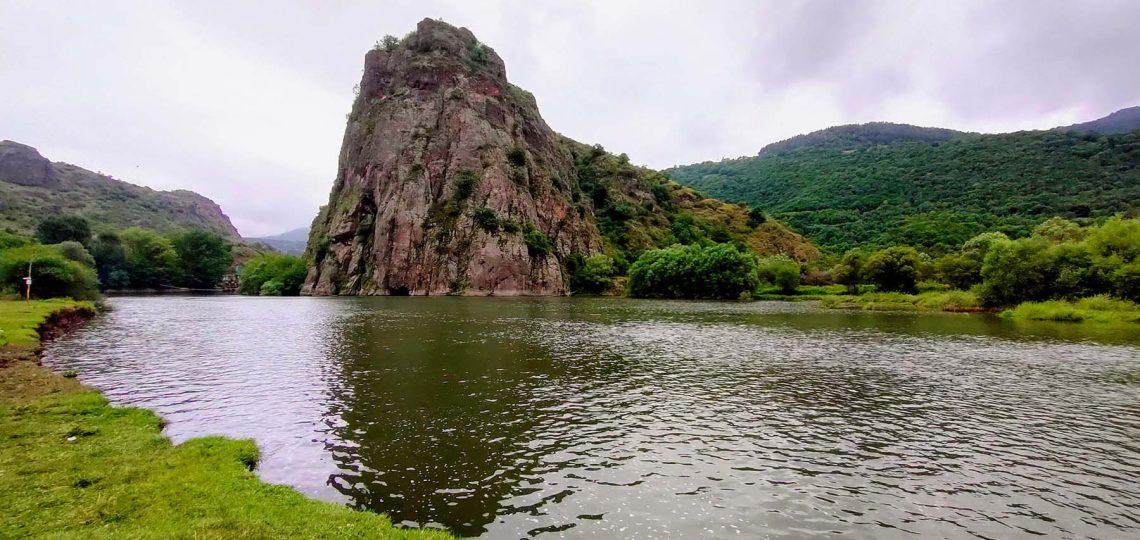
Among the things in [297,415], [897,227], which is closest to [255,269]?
[297,415]

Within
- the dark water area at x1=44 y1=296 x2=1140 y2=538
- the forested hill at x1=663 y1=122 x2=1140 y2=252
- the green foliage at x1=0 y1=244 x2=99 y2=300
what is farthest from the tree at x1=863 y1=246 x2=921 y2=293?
the green foliage at x1=0 y1=244 x2=99 y2=300

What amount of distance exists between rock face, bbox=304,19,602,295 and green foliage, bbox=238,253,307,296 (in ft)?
23.1

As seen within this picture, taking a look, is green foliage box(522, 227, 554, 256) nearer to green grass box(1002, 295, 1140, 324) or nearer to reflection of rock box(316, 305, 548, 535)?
green grass box(1002, 295, 1140, 324)

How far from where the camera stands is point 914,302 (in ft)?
266

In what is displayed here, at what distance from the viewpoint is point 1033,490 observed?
43.3ft

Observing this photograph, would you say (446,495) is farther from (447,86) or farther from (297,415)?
(447,86)

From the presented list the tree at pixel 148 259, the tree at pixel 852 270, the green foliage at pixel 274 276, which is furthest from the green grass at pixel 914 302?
the tree at pixel 148 259

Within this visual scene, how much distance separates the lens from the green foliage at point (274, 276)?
475ft

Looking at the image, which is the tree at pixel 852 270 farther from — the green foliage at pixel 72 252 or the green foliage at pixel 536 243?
the green foliage at pixel 72 252

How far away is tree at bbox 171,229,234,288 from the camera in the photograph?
168 m

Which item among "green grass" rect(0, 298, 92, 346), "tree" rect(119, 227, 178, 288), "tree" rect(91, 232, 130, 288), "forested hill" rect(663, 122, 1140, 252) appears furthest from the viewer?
"tree" rect(119, 227, 178, 288)

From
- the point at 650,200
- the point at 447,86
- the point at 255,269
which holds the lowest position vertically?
the point at 255,269

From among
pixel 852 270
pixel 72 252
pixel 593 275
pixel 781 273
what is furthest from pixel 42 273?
pixel 852 270

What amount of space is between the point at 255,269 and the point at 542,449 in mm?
170750
